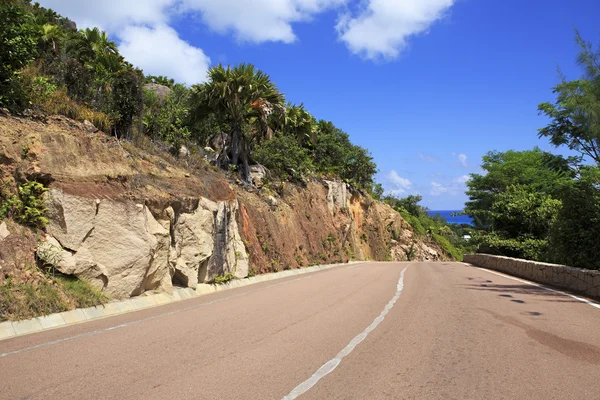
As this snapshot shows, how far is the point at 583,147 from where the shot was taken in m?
15.8

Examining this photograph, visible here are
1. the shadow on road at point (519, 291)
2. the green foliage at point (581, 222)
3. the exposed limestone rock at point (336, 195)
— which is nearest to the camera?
the shadow on road at point (519, 291)

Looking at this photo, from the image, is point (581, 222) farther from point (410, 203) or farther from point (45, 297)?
point (410, 203)

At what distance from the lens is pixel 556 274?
50.0 ft

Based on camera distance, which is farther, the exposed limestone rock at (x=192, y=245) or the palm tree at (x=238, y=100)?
the palm tree at (x=238, y=100)

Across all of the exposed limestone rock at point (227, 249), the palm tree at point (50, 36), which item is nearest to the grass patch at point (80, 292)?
the exposed limestone rock at point (227, 249)

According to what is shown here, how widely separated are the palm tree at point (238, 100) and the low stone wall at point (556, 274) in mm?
15907

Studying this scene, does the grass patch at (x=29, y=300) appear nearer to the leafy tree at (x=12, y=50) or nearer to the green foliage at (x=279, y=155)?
the leafy tree at (x=12, y=50)

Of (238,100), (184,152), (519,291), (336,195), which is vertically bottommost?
(519,291)

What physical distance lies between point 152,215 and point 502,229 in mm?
21799

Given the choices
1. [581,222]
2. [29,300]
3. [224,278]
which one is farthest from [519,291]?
→ [29,300]

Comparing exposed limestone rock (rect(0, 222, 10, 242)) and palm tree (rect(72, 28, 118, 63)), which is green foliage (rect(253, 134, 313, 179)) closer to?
palm tree (rect(72, 28, 118, 63))

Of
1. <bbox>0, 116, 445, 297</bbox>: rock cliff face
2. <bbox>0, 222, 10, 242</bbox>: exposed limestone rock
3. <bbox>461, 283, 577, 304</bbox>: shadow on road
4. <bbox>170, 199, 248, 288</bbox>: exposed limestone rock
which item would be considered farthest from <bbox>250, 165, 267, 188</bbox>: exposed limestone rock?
<bbox>0, 222, 10, 242</bbox>: exposed limestone rock

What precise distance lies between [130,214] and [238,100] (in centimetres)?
1655

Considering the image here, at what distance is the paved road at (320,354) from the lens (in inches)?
200
